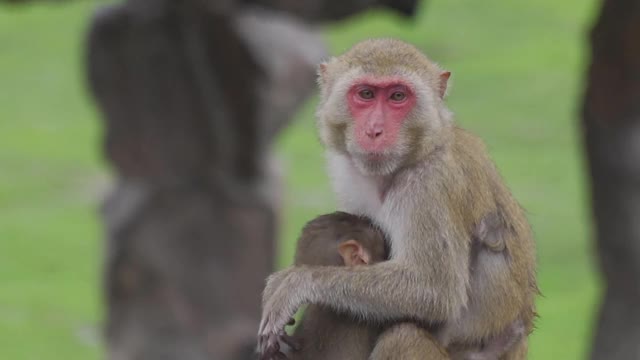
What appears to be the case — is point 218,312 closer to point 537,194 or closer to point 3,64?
point 537,194

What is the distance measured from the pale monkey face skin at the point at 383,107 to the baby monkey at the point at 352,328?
219 millimetres

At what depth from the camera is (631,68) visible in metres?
12.9

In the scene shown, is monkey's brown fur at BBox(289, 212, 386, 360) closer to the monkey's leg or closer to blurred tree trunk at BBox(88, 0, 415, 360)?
the monkey's leg

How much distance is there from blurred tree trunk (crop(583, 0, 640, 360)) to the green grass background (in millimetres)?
652

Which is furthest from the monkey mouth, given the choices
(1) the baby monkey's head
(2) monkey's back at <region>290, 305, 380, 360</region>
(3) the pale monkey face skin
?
(2) monkey's back at <region>290, 305, 380, 360</region>

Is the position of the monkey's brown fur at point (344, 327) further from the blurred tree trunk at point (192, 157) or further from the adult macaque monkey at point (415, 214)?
the blurred tree trunk at point (192, 157)

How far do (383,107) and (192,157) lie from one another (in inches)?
325

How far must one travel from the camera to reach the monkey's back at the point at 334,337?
596 cm

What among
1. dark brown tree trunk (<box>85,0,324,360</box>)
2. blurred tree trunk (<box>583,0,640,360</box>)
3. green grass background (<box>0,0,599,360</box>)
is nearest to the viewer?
blurred tree trunk (<box>583,0,640,360</box>)

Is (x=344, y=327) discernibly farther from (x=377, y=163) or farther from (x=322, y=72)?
(x=322, y=72)

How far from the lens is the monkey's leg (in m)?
5.88

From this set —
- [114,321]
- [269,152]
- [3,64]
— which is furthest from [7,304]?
[3,64]

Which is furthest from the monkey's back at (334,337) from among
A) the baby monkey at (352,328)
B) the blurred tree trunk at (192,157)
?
the blurred tree trunk at (192,157)

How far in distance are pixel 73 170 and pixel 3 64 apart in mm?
4760
